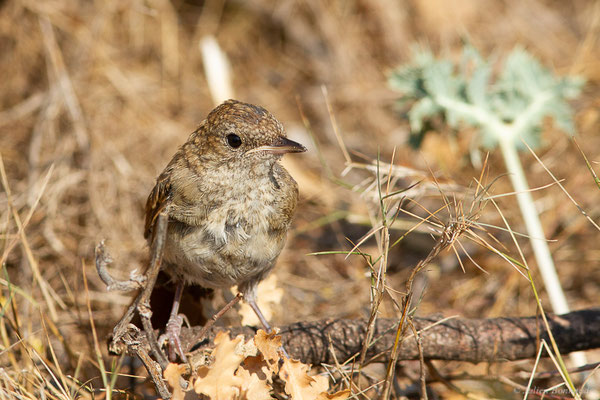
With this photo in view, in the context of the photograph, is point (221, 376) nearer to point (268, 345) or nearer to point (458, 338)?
A: point (268, 345)

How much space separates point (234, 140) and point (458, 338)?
1.36 metres

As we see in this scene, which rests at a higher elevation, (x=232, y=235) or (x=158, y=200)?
(x=158, y=200)

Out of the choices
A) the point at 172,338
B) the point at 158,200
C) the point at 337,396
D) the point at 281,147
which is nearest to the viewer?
the point at 337,396

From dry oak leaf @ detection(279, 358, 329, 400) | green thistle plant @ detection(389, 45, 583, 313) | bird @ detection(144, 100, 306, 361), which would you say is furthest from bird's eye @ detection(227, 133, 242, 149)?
green thistle plant @ detection(389, 45, 583, 313)

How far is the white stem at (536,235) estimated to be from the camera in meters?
3.72

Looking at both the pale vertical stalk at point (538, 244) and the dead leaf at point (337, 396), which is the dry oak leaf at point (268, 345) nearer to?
the dead leaf at point (337, 396)

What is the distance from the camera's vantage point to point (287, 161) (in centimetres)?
562

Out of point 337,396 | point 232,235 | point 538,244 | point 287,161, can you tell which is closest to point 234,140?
point 232,235

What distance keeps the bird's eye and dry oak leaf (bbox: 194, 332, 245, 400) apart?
Result: 0.93m

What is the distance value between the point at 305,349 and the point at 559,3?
5730 millimetres

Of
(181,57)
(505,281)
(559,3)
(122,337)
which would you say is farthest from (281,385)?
(559,3)

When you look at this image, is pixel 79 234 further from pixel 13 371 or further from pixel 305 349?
pixel 305 349

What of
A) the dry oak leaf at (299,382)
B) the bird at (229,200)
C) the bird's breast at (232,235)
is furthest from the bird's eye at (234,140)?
the dry oak leaf at (299,382)

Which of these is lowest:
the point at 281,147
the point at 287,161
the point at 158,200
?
the point at 287,161
